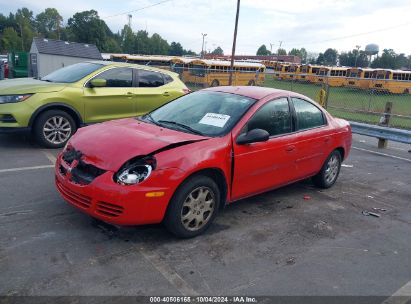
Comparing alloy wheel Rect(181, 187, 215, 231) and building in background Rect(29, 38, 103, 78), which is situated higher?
building in background Rect(29, 38, 103, 78)

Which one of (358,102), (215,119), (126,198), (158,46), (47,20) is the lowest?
(358,102)

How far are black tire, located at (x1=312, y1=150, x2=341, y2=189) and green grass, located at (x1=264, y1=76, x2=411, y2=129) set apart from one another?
9.68m

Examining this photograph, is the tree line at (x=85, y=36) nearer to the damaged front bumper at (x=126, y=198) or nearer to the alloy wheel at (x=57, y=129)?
the alloy wheel at (x=57, y=129)

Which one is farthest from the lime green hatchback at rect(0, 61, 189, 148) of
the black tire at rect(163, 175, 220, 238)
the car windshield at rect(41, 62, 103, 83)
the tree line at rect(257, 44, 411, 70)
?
the tree line at rect(257, 44, 411, 70)

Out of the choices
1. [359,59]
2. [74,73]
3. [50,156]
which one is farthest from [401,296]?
[359,59]

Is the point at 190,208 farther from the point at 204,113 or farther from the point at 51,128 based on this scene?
the point at 51,128

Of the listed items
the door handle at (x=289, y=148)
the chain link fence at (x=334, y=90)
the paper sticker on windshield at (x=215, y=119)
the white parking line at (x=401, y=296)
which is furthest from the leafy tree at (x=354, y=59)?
the white parking line at (x=401, y=296)

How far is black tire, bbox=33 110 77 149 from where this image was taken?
6.89 metres

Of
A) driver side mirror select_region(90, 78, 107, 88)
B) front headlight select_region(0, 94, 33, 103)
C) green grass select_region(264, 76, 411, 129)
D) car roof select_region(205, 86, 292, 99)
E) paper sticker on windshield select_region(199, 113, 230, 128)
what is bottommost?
green grass select_region(264, 76, 411, 129)

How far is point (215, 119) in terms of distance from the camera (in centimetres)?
450

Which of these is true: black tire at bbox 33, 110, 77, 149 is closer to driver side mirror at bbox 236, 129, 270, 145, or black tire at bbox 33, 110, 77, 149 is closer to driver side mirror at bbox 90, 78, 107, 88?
driver side mirror at bbox 90, 78, 107, 88

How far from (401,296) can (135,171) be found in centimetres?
258

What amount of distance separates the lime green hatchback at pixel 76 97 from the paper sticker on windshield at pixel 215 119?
347 cm

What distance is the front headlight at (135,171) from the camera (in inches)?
140
